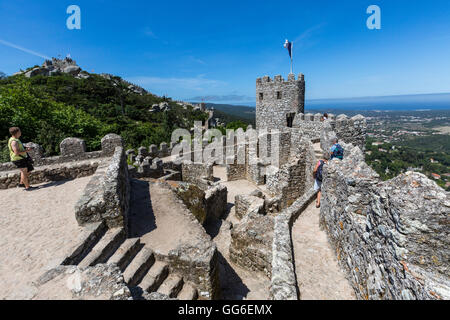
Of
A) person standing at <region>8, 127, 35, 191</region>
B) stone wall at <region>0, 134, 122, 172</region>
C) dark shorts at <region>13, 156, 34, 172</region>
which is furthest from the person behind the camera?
stone wall at <region>0, 134, 122, 172</region>

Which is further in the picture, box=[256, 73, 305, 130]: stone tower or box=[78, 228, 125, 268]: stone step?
box=[256, 73, 305, 130]: stone tower

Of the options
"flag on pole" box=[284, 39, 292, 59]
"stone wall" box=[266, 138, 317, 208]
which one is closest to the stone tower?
"flag on pole" box=[284, 39, 292, 59]

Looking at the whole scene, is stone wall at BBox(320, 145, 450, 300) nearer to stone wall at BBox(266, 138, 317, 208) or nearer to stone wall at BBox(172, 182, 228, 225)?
stone wall at BBox(172, 182, 228, 225)

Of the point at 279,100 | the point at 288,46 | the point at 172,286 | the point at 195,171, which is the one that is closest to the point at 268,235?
the point at 172,286

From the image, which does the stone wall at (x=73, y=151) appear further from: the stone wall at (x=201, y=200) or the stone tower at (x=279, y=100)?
the stone tower at (x=279, y=100)

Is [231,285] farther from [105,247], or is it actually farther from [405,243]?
[405,243]

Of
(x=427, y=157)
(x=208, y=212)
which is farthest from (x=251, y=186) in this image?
(x=427, y=157)

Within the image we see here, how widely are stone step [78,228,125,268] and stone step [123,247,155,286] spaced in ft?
1.46

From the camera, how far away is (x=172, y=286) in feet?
13.5

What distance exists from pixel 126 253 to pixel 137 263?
0.28m

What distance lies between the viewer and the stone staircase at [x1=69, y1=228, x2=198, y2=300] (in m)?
3.78

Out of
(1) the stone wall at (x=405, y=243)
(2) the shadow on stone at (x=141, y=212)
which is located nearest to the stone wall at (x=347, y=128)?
(1) the stone wall at (x=405, y=243)
